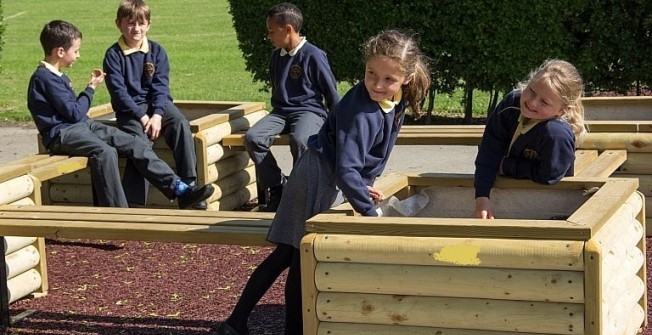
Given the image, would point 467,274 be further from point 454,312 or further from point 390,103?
point 390,103

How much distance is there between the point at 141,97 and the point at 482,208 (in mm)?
3557

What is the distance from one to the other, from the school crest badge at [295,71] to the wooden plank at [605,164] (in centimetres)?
214

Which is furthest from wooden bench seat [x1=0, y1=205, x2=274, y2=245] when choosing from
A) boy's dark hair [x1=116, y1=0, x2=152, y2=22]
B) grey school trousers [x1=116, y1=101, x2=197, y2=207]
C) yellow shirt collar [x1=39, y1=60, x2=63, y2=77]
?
boy's dark hair [x1=116, y1=0, x2=152, y2=22]

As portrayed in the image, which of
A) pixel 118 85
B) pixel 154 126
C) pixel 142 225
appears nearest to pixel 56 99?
pixel 118 85

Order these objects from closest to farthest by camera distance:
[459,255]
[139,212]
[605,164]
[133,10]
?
[459,255]
[139,212]
[605,164]
[133,10]

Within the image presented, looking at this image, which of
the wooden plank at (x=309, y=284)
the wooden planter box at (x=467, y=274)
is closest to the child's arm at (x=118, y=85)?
the wooden planter box at (x=467, y=274)

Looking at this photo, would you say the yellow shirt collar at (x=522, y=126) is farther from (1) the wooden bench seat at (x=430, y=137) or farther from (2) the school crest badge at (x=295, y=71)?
(2) the school crest badge at (x=295, y=71)

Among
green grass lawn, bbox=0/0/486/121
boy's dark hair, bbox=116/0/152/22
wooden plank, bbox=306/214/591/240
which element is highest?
boy's dark hair, bbox=116/0/152/22

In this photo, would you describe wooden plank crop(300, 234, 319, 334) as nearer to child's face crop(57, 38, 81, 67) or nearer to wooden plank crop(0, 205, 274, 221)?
wooden plank crop(0, 205, 274, 221)

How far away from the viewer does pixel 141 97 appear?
8039mm

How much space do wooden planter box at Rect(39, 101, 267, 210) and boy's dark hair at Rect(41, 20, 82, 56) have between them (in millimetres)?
780

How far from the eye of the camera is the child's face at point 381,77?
4.80 m

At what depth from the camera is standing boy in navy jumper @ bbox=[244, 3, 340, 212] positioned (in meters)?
7.91

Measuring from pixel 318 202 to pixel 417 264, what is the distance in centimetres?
81
